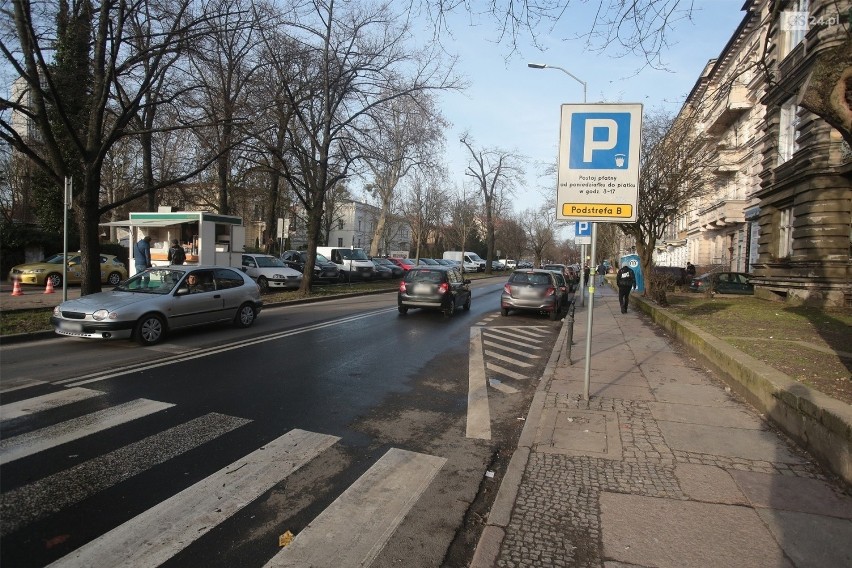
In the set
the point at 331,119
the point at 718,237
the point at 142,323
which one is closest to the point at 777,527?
the point at 142,323

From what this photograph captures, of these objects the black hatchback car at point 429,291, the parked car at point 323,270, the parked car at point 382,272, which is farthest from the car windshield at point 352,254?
the black hatchback car at point 429,291

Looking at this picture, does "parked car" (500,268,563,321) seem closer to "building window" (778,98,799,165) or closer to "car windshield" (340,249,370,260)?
"building window" (778,98,799,165)

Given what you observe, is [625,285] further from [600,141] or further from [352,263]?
[352,263]

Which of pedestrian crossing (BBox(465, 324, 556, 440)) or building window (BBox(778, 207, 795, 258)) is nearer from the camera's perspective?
pedestrian crossing (BBox(465, 324, 556, 440))

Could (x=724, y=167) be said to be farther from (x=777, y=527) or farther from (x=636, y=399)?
(x=777, y=527)

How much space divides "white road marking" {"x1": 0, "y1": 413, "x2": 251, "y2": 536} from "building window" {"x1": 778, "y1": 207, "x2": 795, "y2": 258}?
75.3ft

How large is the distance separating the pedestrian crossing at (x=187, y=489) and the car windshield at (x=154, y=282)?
4.88m

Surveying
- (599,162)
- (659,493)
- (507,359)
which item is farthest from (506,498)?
(507,359)

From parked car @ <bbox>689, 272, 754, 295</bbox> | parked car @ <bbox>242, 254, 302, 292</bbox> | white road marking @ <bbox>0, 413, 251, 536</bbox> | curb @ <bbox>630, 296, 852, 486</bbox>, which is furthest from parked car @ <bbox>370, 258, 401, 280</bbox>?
white road marking @ <bbox>0, 413, 251, 536</bbox>

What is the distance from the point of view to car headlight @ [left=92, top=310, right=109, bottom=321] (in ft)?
29.8

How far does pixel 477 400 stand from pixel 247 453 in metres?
3.16

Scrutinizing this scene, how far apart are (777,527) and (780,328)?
32.9ft

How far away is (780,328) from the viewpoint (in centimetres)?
1180

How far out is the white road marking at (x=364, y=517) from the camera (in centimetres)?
315
